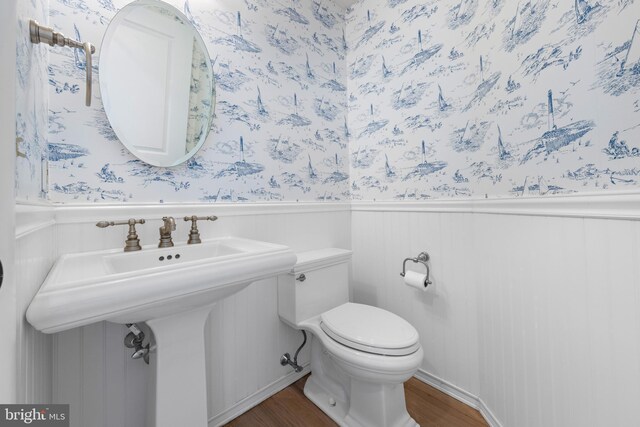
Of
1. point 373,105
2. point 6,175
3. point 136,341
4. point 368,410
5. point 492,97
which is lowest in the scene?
point 368,410

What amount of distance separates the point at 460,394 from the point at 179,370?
1.39 meters

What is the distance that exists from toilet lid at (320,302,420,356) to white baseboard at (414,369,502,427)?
537mm

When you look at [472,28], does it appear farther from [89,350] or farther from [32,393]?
[89,350]

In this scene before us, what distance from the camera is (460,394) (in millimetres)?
1419

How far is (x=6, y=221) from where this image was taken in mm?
362

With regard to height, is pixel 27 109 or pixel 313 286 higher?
pixel 27 109

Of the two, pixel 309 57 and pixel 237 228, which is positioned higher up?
pixel 309 57

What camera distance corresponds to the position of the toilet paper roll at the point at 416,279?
144cm

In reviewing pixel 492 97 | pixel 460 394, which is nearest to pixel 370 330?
pixel 460 394

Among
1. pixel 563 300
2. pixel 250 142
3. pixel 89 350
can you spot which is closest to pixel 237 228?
pixel 250 142

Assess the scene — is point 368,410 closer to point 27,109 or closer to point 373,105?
point 27,109

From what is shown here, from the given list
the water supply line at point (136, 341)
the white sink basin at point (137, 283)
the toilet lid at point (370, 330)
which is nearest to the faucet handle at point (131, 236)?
the white sink basin at point (137, 283)

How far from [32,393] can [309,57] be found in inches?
75.2

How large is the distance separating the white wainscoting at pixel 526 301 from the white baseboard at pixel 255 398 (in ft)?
2.22
